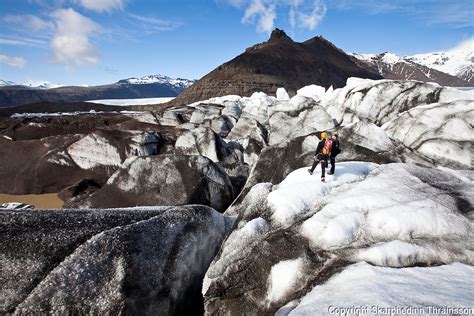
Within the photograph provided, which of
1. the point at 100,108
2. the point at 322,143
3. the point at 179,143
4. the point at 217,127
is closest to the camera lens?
the point at 322,143

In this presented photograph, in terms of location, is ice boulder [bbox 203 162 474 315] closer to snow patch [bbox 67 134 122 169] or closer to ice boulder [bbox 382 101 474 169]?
ice boulder [bbox 382 101 474 169]

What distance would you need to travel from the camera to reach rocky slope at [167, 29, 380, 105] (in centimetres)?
9069

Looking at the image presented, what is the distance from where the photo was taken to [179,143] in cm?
2389

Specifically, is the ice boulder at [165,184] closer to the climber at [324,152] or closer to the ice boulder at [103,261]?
the ice boulder at [103,261]

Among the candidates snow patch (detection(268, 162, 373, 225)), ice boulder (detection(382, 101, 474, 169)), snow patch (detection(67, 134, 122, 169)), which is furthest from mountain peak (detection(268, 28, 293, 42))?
→ snow patch (detection(268, 162, 373, 225))

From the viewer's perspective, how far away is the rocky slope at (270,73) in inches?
3570

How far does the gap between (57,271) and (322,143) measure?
7898 mm

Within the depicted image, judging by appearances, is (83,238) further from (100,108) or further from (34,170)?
(100,108)

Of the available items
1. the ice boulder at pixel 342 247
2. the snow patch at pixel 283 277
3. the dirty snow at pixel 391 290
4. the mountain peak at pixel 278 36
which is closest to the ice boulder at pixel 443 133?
the ice boulder at pixel 342 247

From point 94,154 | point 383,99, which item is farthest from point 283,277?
point 94,154

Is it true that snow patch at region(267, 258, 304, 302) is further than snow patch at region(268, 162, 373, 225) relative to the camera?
No

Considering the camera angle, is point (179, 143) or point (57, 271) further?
point (179, 143)

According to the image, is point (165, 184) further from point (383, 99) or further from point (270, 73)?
point (270, 73)

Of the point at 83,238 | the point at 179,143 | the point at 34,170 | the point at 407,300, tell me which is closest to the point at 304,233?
the point at 407,300
